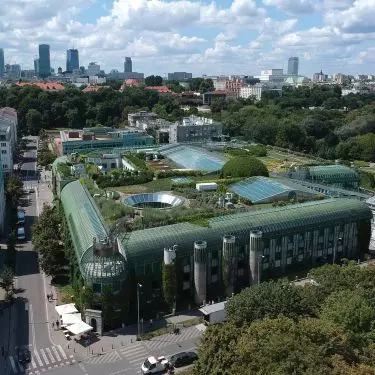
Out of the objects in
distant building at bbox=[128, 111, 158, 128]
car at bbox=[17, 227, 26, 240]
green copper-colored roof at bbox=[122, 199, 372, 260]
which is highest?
distant building at bbox=[128, 111, 158, 128]

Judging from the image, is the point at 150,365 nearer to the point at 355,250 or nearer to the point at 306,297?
the point at 306,297

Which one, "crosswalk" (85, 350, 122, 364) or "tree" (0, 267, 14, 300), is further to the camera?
"tree" (0, 267, 14, 300)

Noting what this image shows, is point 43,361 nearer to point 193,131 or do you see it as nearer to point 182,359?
point 182,359

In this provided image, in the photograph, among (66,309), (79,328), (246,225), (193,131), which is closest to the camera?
(79,328)

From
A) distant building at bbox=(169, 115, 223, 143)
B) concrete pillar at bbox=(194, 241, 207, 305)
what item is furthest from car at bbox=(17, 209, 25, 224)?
distant building at bbox=(169, 115, 223, 143)

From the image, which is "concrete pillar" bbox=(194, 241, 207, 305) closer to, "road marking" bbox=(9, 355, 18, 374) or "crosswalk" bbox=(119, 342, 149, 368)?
"crosswalk" bbox=(119, 342, 149, 368)

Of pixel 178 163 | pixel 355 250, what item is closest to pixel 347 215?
pixel 355 250

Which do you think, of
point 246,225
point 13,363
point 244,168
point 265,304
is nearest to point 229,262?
point 246,225
